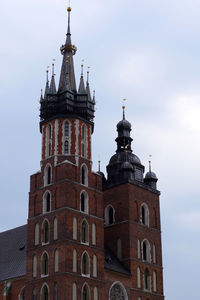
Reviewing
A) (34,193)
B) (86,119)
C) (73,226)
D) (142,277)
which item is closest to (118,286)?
(142,277)

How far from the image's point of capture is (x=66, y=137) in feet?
207

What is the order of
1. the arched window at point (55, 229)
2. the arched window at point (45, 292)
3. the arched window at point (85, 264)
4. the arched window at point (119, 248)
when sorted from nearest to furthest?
the arched window at point (45, 292), the arched window at point (85, 264), the arched window at point (55, 229), the arched window at point (119, 248)

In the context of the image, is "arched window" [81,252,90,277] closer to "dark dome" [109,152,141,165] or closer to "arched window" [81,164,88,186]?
"arched window" [81,164,88,186]

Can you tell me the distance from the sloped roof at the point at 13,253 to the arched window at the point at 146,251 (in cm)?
1220

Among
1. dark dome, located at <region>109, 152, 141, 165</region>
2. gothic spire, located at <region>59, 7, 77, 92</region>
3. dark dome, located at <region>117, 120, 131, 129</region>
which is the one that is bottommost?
dark dome, located at <region>109, 152, 141, 165</region>

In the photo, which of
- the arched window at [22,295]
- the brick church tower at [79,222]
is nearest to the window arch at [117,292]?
the brick church tower at [79,222]

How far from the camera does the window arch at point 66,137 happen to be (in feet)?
205

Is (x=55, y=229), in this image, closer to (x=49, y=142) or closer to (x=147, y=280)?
(x=49, y=142)

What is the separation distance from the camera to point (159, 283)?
66.6 metres

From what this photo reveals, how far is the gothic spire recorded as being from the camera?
2604 inches

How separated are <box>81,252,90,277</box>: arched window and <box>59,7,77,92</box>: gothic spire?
1685cm

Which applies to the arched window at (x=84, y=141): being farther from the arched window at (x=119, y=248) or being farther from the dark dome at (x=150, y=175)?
the dark dome at (x=150, y=175)

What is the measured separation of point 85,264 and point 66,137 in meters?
12.4

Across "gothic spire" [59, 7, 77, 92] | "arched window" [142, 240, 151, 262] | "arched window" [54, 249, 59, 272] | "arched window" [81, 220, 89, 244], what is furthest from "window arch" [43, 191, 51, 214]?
"arched window" [142, 240, 151, 262]
